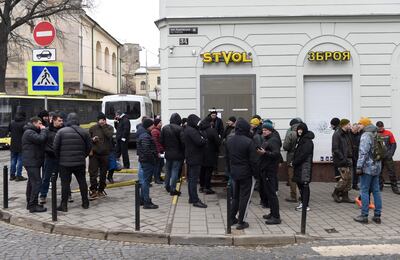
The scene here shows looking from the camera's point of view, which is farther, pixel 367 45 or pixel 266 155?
pixel 367 45

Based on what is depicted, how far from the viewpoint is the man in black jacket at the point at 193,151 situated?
9039 mm

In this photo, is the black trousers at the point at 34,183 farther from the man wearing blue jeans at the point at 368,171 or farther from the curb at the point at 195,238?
the man wearing blue jeans at the point at 368,171

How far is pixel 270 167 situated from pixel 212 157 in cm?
237

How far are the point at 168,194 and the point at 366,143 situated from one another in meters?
4.64

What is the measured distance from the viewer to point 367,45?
478 inches

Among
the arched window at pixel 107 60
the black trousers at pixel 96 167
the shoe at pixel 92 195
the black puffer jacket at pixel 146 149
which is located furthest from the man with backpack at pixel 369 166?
the arched window at pixel 107 60

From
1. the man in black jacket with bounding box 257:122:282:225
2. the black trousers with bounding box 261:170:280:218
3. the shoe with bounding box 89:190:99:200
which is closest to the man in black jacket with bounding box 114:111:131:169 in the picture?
the shoe with bounding box 89:190:99:200

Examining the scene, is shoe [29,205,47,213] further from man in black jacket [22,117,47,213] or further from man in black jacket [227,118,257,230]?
man in black jacket [227,118,257,230]

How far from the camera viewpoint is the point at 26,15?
31688 mm

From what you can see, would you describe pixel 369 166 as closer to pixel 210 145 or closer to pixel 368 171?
pixel 368 171

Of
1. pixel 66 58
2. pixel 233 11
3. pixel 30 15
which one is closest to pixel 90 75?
pixel 66 58

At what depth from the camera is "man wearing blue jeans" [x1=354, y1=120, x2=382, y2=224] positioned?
309 inches

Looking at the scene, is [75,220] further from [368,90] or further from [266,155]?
[368,90]

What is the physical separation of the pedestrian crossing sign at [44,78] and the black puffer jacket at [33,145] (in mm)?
1079
